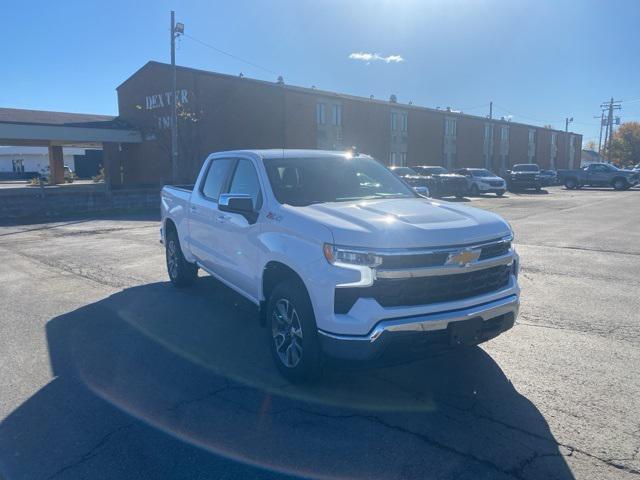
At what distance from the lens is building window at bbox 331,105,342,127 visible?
37.0 meters

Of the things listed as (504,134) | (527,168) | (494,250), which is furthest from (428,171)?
(504,134)

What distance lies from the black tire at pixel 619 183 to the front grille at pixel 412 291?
3701 centimetres

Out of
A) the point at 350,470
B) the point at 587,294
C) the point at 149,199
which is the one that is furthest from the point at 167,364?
the point at 149,199

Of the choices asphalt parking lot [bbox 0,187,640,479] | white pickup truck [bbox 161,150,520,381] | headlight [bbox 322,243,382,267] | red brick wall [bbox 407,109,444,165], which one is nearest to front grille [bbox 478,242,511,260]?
white pickup truck [bbox 161,150,520,381]

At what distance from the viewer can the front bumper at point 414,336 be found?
362 cm

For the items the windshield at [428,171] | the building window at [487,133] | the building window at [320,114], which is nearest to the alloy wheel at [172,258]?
the windshield at [428,171]

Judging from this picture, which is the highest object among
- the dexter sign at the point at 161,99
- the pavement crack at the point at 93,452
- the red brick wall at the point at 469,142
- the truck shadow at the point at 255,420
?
the dexter sign at the point at 161,99

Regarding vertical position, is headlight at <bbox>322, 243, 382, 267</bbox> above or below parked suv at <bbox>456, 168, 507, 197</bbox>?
above

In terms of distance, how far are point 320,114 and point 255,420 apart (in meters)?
33.8

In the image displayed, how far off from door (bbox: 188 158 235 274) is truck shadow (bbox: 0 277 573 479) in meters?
1.18

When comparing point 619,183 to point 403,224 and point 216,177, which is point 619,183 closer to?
point 216,177

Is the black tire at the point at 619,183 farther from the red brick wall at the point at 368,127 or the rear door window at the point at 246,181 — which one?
the rear door window at the point at 246,181

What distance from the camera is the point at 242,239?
512cm

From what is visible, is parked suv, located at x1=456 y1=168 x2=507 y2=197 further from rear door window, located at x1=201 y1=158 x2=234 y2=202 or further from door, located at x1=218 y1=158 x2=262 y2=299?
door, located at x1=218 y1=158 x2=262 y2=299
